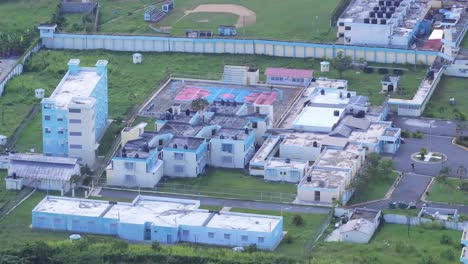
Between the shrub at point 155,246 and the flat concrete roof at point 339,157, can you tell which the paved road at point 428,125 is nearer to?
the flat concrete roof at point 339,157

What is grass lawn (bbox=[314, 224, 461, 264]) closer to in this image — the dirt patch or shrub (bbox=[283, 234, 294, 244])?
shrub (bbox=[283, 234, 294, 244])

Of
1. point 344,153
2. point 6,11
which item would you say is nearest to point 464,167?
point 344,153

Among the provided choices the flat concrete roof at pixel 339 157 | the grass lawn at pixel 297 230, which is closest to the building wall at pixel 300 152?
the flat concrete roof at pixel 339 157

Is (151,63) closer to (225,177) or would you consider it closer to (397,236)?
(225,177)

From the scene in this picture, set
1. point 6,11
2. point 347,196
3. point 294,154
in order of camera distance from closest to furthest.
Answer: point 347,196 < point 294,154 < point 6,11

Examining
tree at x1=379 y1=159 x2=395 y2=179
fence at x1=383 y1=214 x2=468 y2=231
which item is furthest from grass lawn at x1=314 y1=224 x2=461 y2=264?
tree at x1=379 y1=159 x2=395 y2=179

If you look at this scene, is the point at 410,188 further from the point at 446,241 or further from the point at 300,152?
the point at 446,241
